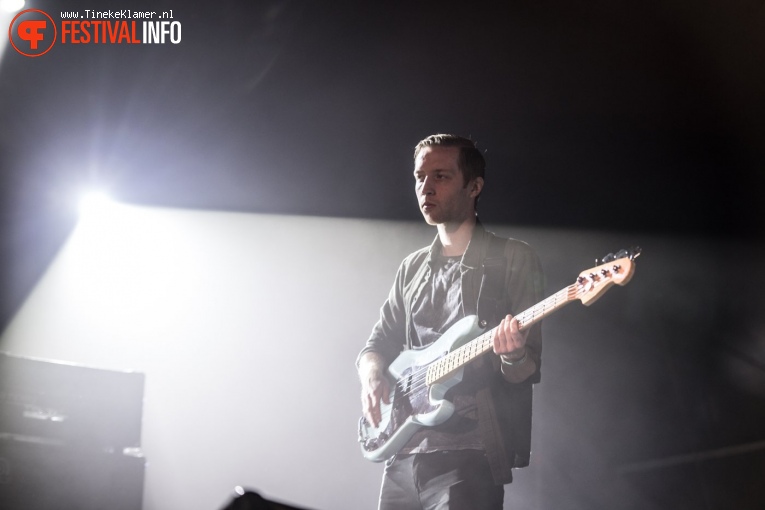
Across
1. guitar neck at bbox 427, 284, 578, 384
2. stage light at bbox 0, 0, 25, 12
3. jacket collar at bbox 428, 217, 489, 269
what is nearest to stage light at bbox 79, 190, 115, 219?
stage light at bbox 0, 0, 25, 12

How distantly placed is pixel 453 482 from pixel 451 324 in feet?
1.70

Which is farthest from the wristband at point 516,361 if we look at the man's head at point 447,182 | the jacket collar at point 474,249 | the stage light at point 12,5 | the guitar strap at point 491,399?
the stage light at point 12,5

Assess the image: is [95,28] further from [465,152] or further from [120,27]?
[465,152]

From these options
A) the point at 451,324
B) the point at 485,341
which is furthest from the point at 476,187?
the point at 485,341

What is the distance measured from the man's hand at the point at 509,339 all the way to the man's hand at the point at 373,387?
49 cm

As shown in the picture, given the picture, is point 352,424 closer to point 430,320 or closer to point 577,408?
point 430,320

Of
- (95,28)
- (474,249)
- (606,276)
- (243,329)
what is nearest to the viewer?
(606,276)

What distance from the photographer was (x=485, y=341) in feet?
8.30

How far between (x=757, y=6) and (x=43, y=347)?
130 inches

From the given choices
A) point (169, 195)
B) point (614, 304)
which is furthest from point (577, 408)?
point (169, 195)

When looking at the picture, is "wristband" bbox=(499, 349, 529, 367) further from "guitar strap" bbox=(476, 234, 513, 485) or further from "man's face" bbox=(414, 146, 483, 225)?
"man's face" bbox=(414, 146, 483, 225)

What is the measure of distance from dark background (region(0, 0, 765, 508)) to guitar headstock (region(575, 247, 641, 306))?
460 mm

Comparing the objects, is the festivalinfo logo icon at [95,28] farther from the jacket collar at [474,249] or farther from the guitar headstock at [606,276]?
the guitar headstock at [606,276]

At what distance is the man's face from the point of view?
2.94 metres
